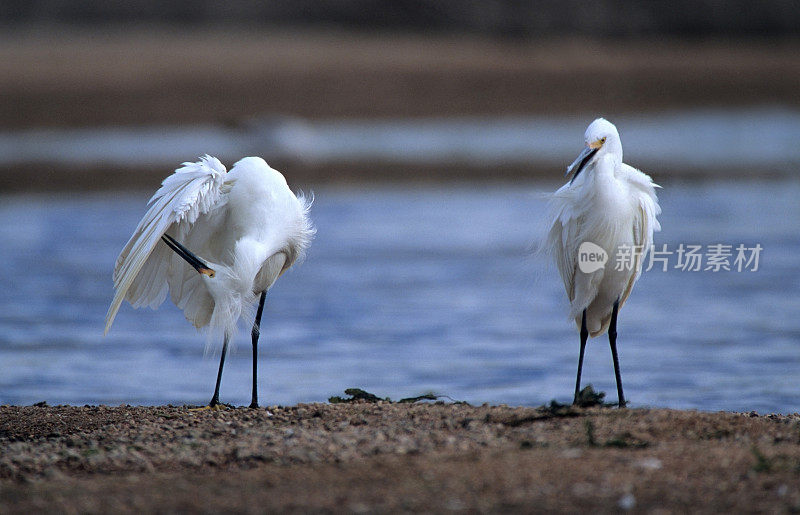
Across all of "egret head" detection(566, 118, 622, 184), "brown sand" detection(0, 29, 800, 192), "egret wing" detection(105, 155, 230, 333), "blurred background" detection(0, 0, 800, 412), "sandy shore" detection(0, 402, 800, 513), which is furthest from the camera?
"brown sand" detection(0, 29, 800, 192)

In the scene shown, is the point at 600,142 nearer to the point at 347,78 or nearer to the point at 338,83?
the point at 338,83

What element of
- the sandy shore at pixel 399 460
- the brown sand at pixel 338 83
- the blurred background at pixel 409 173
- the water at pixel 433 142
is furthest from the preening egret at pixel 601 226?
the water at pixel 433 142

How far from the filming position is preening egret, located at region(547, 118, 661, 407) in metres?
5.79

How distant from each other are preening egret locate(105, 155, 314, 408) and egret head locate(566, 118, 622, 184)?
1.93 metres

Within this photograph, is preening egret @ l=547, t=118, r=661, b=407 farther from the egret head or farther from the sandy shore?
the sandy shore

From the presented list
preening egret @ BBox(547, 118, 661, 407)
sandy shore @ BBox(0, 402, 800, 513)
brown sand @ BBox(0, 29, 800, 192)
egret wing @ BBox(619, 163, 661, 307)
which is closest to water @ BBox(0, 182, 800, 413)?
preening egret @ BBox(547, 118, 661, 407)

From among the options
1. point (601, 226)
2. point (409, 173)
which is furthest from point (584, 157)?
point (409, 173)

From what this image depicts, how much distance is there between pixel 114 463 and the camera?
4816 millimetres

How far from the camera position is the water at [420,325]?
23.8 ft

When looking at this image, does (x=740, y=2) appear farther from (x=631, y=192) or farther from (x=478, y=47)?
(x=631, y=192)

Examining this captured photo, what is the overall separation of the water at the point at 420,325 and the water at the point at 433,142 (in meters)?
4.37

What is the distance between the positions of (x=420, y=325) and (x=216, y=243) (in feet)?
9.35

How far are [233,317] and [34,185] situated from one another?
12231 mm

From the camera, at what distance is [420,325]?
9.20 metres
